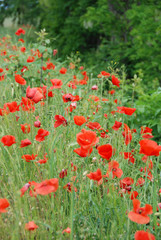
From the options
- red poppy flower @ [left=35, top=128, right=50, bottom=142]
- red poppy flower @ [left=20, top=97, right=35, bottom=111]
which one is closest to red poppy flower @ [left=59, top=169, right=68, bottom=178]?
red poppy flower @ [left=35, top=128, right=50, bottom=142]

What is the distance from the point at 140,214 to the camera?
98 centimetres

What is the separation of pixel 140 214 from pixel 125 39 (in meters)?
5.32

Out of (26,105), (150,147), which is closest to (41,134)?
(26,105)

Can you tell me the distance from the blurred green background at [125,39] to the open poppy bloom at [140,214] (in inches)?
53.4

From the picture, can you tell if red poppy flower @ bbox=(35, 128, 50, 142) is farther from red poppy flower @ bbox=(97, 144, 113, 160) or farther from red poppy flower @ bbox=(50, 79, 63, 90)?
red poppy flower @ bbox=(50, 79, 63, 90)

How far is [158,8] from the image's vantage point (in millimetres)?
4812

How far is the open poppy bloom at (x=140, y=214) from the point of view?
932 millimetres

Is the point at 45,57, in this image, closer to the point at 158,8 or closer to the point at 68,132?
the point at 68,132

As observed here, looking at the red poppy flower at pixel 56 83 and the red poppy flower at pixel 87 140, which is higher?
the red poppy flower at pixel 56 83

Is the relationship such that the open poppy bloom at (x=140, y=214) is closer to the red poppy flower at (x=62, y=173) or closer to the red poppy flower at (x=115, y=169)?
the red poppy flower at (x=115, y=169)

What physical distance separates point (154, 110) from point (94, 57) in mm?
3801

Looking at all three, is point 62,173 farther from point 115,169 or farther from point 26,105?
point 26,105

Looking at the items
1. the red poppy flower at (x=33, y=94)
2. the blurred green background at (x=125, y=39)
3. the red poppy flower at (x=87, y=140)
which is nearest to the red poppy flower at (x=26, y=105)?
the red poppy flower at (x=33, y=94)

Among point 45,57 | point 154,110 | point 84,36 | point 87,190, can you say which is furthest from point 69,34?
point 87,190
